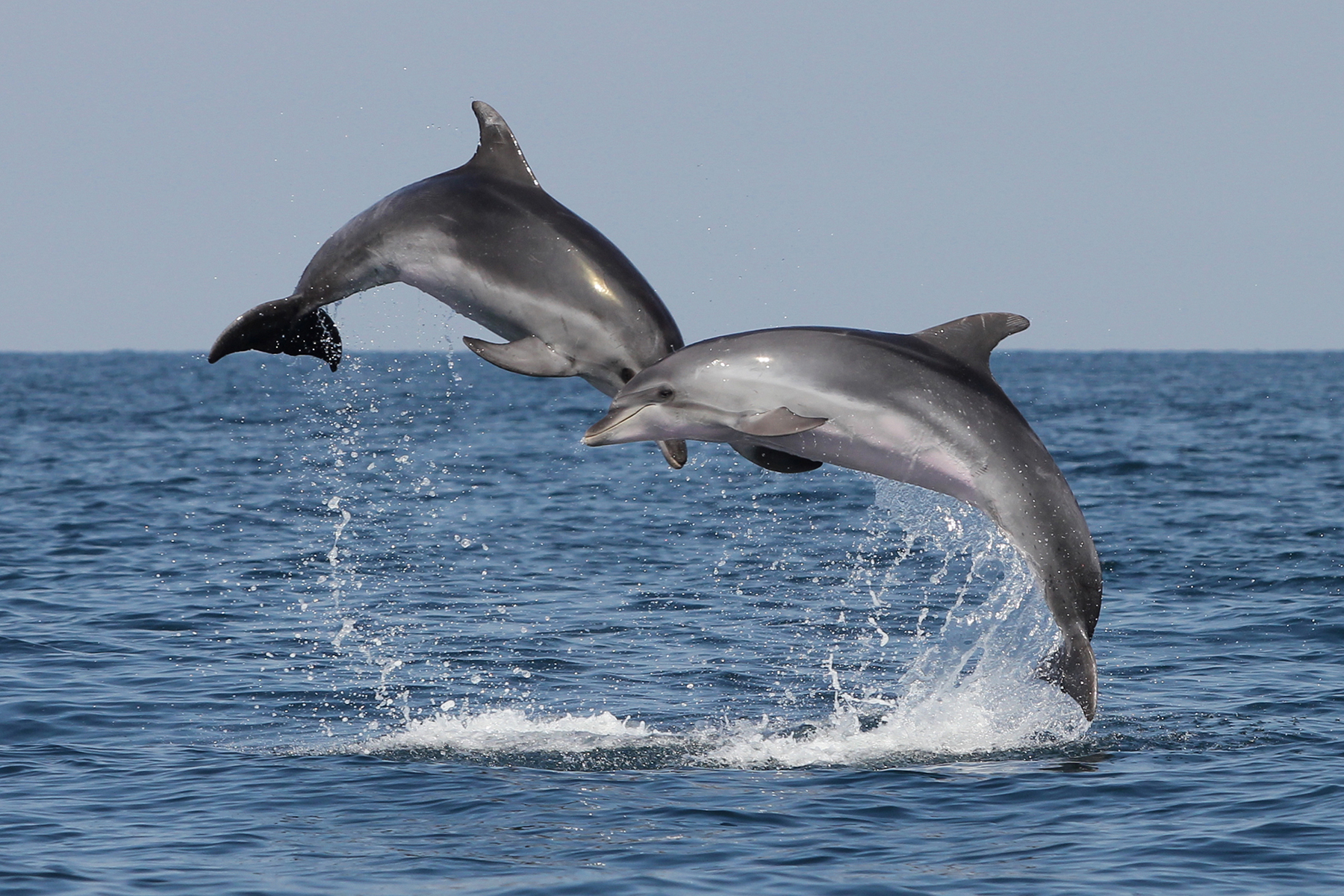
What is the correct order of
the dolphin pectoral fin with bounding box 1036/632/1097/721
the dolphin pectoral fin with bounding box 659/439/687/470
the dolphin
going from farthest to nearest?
1. the dolphin pectoral fin with bounding box 1036/632/1097/721
2. the dolphin pectoral fin with bounding box 659/439/687/470
3. the dolphin

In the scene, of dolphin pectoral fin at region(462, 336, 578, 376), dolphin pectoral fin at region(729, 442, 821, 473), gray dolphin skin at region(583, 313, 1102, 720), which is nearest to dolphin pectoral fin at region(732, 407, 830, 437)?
gray dolphin skin at region(583, 313, 1102, 720)

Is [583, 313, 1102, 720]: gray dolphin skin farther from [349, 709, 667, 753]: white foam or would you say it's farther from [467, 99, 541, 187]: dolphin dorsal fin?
[349, 709, 667, 753]: white foam

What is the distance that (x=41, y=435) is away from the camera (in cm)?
4456

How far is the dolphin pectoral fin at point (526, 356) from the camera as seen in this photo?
7.92m

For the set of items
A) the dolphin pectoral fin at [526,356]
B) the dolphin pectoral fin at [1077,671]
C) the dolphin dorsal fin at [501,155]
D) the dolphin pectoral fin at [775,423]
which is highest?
the dolphin dorsal fin at [501,155]

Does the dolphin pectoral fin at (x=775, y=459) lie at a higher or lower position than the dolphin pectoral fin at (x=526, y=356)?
lower

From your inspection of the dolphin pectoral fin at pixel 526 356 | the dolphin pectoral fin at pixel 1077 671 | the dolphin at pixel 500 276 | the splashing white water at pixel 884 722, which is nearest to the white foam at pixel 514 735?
the splashing white water at pixel 884 722

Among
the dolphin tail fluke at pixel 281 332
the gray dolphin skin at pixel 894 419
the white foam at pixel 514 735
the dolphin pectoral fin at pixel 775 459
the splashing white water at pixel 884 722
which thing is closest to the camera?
the gray dolphin skin at pixel 894 419

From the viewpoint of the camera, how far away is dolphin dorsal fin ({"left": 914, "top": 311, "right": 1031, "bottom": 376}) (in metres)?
8.97

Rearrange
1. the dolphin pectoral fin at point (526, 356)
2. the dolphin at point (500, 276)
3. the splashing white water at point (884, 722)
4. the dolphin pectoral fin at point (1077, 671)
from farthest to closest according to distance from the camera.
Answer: the splashing white water at point (884, 722) → the dolphin pectoral fin at point (1077, 671) → the dolphin at point (500, 276) → the dolphin pectoral fin at point (526, 356)

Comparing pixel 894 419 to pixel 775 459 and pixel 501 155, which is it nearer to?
pixel 775 459

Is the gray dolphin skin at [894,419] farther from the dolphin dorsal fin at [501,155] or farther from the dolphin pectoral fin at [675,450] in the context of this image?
the dolphin dorsal fin at [501,155]

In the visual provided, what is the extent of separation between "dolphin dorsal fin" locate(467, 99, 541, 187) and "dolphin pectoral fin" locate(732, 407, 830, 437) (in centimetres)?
160

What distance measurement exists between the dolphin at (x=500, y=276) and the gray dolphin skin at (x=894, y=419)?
27cm
